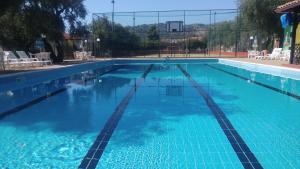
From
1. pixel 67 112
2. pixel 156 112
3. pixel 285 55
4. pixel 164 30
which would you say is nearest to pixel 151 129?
pixel 156 112

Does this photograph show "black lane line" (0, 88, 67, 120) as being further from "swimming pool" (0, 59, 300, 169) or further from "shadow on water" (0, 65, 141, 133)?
"shadow on water" (0, 65, 141, 133)

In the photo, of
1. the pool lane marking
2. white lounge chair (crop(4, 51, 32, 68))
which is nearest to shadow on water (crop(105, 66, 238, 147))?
the pool lane marking

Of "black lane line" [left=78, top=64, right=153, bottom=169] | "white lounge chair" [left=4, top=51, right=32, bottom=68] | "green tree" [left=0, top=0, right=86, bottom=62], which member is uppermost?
"green tree" [left=0, top=0, right=86, bottom=62]

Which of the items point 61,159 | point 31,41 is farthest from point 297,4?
point 31,41

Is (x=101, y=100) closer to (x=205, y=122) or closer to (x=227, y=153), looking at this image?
(x=205, y=122)

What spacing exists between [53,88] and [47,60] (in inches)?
277

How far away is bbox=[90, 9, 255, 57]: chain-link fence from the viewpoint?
27.2 meters

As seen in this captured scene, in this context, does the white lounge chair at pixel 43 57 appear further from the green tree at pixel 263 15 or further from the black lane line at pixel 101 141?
the green tree at pixel 263 15

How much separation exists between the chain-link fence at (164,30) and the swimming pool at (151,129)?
62.8 ft

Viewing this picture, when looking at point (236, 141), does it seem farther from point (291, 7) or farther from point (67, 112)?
point (291, 7)

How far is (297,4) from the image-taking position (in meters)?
11.6

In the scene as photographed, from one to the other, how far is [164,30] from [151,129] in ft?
78.6

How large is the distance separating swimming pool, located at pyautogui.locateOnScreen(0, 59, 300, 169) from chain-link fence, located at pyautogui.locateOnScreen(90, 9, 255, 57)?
1913 cm

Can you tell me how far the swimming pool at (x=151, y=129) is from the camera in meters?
3.63
